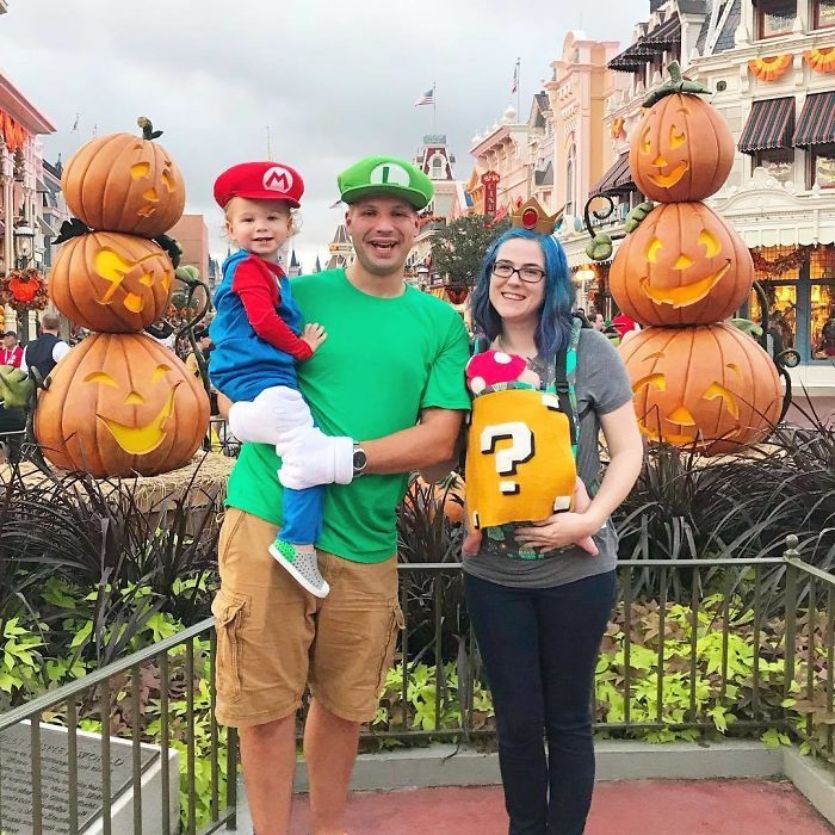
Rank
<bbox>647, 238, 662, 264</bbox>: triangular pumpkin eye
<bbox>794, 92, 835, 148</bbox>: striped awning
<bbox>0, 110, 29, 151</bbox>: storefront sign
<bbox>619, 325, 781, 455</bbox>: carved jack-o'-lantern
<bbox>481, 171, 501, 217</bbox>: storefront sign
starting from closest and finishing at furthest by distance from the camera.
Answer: <bbox>619, 325, 781, 455</bbox>: carved jack-o'-lantern
<bbox>647, 238, 662, 264</bbox>: triangular pumpkin eye
<bbox>794, 92, 835, 148</bbox>: striped awning
<bbox>0, 110, 29, 151</bbox>: storefront sign
<bbox>481, 171, 501, 217</bbox>: storefront sign

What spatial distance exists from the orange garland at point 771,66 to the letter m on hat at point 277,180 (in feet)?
76.9

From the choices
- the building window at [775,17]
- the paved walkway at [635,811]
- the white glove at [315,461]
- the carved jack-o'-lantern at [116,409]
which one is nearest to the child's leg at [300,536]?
the white glove at [315,461]

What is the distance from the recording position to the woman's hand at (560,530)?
2.13 meters

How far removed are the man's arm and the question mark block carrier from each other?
0.26 ft

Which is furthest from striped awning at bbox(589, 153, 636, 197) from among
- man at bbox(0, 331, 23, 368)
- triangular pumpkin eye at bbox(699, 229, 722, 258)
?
triangular pumpkin eye at bbox(699, 229, 722, 258)

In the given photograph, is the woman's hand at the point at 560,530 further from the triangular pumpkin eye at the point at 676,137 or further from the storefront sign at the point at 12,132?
the storefront sign at the point at 12,132

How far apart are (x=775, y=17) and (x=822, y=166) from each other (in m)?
4.26

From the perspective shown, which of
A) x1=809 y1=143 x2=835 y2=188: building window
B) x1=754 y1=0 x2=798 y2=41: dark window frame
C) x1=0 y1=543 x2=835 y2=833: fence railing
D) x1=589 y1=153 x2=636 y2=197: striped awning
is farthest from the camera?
x1=589 y1=153 x2=636 y2=197: striped awning

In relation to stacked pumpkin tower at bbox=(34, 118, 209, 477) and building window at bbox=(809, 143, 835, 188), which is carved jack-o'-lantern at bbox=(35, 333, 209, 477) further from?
building window at bbox=(809, 143, 835, 188)

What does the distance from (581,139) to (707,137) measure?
28193 millimetres

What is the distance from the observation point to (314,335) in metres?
2.11

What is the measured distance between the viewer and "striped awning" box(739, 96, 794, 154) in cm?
2217

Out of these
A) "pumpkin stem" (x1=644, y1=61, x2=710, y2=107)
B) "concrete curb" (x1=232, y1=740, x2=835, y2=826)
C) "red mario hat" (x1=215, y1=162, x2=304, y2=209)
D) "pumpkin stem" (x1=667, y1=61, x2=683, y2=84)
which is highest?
"pumpkin stem" (x1=667, y1=61, x2=683, y2=84)

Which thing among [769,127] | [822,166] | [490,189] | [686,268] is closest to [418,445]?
[686,268]
